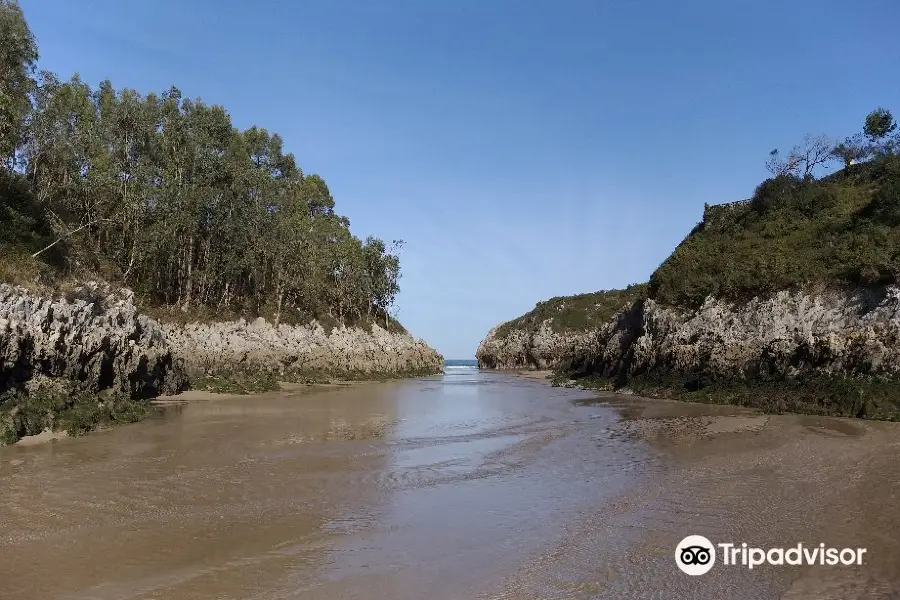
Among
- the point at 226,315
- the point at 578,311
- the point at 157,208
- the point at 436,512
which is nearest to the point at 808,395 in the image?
the point at 436,512

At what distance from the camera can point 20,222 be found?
78.1 ft

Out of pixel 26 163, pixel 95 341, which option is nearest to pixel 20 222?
pixel 95 341

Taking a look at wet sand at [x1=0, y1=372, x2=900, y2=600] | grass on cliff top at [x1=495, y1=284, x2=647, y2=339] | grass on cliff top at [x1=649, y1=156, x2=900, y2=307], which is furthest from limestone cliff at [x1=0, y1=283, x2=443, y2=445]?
grass on cliff top at [x1=495, y1=284, x2=647, y2=339]

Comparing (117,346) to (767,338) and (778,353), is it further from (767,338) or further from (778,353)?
(767,338)

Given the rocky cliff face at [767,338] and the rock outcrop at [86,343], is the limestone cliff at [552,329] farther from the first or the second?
the rock outcrop at [86,343]

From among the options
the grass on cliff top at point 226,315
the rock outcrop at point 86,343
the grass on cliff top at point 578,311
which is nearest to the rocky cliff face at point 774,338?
the rock outcrop at point 86,343

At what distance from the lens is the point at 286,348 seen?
46.2 metres

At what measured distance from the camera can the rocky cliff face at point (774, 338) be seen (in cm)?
2245

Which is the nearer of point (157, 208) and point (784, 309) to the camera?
point (784, 309)

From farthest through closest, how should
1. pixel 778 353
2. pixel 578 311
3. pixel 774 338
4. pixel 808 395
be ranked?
pixel 578 311 → pixel 774 338 → pixel 778 353 → pixel 808 395

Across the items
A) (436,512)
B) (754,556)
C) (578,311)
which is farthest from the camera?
(578,311)

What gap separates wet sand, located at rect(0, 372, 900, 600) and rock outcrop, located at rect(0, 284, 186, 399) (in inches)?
170

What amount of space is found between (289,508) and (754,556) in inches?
271

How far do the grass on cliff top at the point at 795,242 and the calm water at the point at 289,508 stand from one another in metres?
18.6
